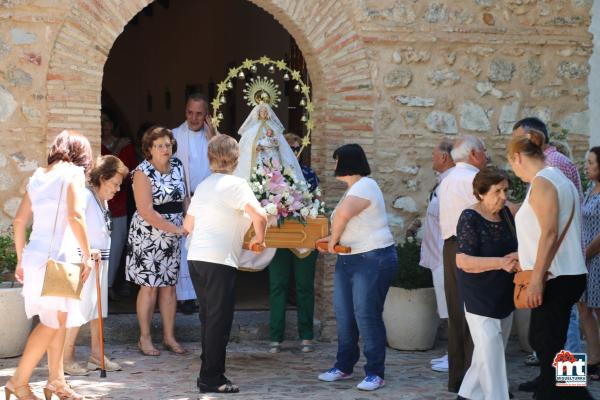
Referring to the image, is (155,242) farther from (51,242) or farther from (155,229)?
(51,242)

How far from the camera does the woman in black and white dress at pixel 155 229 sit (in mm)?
7496

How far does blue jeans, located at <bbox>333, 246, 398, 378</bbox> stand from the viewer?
660 cm

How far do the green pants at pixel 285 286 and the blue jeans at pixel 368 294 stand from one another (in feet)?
3.63

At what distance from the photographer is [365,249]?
6594 mm

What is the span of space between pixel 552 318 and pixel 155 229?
337 cm

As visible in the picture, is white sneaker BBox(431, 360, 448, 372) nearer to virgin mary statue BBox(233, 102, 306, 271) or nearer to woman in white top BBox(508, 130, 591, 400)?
virgin mary statue BBox(233, 102, 306, 271)

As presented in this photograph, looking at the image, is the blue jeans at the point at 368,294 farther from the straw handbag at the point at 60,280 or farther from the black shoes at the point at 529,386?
the straw handbag at the point at 60,280

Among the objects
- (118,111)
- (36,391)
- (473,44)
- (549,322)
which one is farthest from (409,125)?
(118,111)

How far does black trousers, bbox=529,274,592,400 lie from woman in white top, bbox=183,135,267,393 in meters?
1.92

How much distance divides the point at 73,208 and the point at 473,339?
257cm

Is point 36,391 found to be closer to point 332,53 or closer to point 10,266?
point 10,266

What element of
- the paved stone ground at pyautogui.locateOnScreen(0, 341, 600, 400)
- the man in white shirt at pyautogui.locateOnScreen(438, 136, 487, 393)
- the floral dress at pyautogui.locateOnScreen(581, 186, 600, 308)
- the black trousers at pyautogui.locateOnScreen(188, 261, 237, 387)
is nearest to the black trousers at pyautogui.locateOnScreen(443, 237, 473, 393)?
the man in white shirt at pyautogui.locateOnScreen(438, 136, 487, 393)

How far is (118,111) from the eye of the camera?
647 inches

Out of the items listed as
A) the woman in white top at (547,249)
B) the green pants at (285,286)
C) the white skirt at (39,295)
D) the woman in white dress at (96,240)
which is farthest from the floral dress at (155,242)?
the woman in white top at (547,249)
